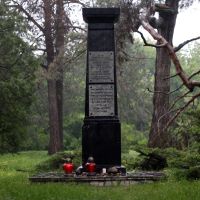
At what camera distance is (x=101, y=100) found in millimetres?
12977

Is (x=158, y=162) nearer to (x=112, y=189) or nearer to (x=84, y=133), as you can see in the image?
(x=84, y=133)

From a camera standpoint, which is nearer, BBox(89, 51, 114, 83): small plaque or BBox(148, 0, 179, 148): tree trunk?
BBox(89, 51, 114, 83): small plaque

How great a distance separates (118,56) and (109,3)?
3.45 meters

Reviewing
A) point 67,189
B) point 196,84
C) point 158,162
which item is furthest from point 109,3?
point 67,189

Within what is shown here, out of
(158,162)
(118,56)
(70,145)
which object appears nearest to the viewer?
(158,162)

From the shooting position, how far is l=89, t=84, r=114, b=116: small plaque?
42.4ft

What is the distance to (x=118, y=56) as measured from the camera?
22.0 meters

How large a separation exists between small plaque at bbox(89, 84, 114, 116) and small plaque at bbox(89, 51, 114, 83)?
174mm

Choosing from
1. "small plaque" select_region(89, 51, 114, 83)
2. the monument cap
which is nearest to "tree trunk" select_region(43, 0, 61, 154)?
the monument cap

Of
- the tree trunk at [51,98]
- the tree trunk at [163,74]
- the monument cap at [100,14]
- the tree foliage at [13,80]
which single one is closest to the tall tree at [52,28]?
the tree trunk at [51,98]

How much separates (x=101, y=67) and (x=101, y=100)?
824mm

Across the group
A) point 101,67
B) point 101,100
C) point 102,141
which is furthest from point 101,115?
point 101,67

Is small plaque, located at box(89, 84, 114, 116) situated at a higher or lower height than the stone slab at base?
higher

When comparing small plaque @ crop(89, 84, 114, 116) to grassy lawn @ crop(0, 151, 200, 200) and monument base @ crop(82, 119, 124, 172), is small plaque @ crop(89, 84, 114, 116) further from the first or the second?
grassy lawn @ crop(0, 151, 200, 200)
